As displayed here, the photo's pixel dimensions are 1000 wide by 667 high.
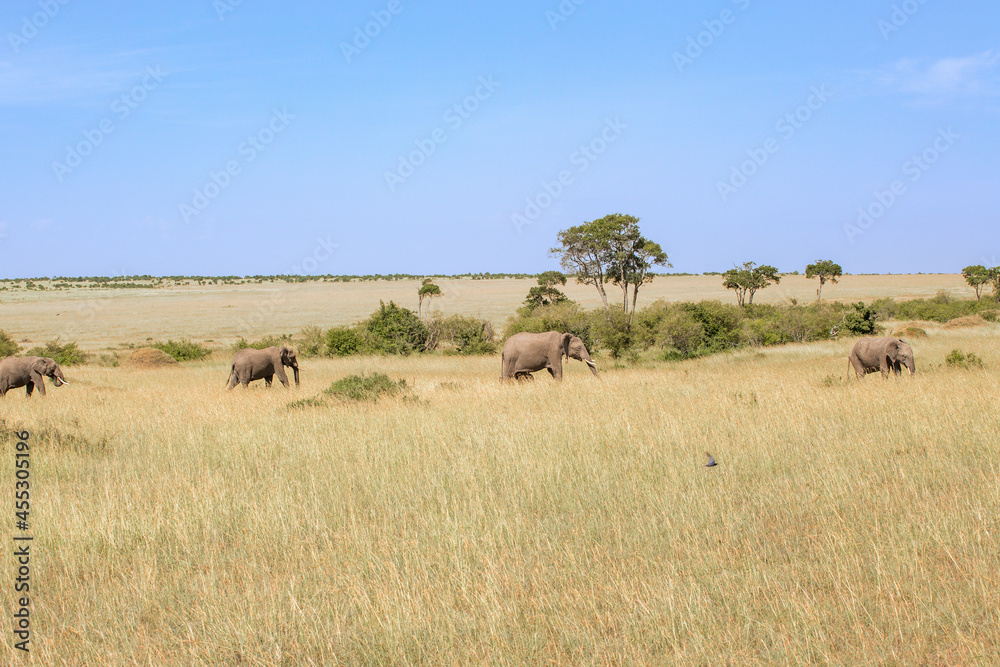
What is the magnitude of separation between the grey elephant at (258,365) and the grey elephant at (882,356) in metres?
13.4

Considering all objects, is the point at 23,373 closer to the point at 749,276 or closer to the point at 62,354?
the point at 62,354

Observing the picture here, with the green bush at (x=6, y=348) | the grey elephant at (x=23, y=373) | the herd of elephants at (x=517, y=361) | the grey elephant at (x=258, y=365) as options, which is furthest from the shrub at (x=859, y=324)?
the green bush at (x=6, y=348)

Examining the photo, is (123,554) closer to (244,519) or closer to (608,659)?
(244,519)

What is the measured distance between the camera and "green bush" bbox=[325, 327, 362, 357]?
30.0 metres

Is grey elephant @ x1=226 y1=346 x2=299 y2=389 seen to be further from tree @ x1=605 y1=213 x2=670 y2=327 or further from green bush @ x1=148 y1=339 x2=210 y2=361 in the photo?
tree @ x1=605 y1=213 x2=670 y2=327

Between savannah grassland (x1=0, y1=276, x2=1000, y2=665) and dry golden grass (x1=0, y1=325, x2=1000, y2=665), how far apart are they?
0.02 metres

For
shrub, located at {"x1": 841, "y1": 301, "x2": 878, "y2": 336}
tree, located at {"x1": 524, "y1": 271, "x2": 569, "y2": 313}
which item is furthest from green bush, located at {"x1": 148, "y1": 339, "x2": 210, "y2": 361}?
shrub, located at {"x1": 841, "y1": 301, "x2": 878, "y2": 336}

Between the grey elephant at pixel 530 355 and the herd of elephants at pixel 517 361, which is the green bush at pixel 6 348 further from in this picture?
the grey elephant at pixel 530 355

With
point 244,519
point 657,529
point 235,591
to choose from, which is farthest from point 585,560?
point 244,519

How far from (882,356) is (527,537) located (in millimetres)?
12782

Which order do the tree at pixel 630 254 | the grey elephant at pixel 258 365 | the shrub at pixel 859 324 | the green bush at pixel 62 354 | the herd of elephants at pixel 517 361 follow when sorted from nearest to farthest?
the herd of elephants at pixel 517 361, the grey elephant at pixel 258 365, the green bush at pixel 62 354, the shrub at pixel 859 324, the tree at pixel 630 254

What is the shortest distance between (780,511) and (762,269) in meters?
58.1

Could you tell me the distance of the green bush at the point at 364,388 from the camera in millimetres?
14083

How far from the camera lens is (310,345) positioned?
3131 cm
